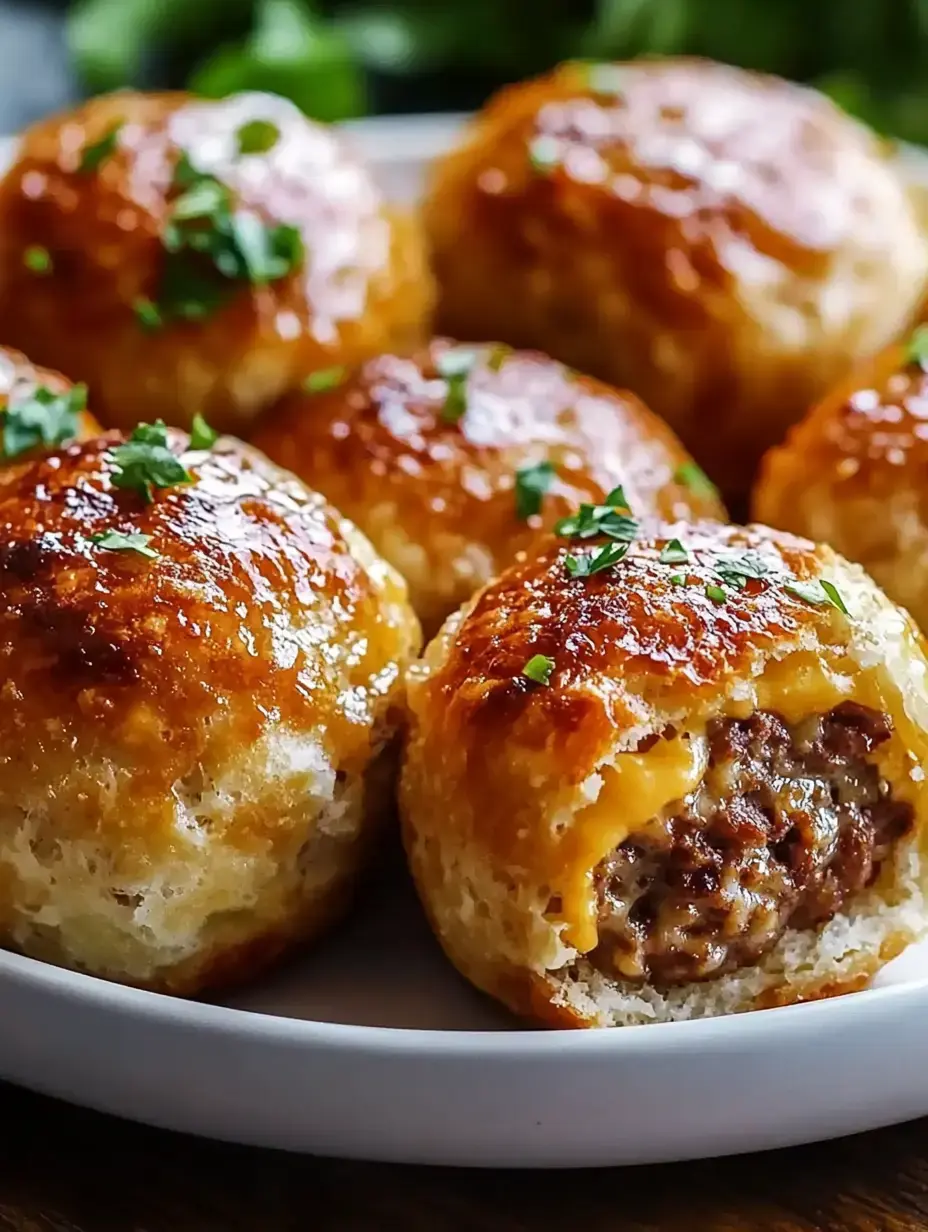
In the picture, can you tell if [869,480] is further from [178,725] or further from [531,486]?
[178,725]

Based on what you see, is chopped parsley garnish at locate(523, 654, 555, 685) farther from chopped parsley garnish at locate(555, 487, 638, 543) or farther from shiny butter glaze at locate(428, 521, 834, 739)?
chopped parsley garnish at locate(555, 487, 638, 543)

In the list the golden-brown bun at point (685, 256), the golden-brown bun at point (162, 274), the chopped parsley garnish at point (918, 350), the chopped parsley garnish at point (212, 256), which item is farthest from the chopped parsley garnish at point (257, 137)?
the chopped parsley garnish at point (918, 350)

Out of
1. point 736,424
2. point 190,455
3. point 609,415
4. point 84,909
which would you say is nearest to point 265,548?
point 190,455

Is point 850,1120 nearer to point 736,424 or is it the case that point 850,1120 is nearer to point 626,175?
point 736,424

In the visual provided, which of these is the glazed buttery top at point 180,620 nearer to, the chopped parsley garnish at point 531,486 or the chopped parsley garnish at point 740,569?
the chopped parsley garnish at point 531,486

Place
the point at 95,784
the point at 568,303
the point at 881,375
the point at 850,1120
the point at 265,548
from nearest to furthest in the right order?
the point at 850,1120 → the point at 95,784 → the point at 265,548 → the point at 881,375 → the point at 568,303

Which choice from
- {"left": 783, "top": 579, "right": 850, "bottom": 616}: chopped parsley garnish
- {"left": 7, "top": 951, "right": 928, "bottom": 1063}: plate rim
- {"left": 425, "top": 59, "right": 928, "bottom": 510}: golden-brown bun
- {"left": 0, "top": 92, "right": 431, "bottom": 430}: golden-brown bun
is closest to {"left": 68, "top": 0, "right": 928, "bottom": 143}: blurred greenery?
{"left": 425, "top": 59, "right": 928, "bottom": 510}: golden-brown bun
